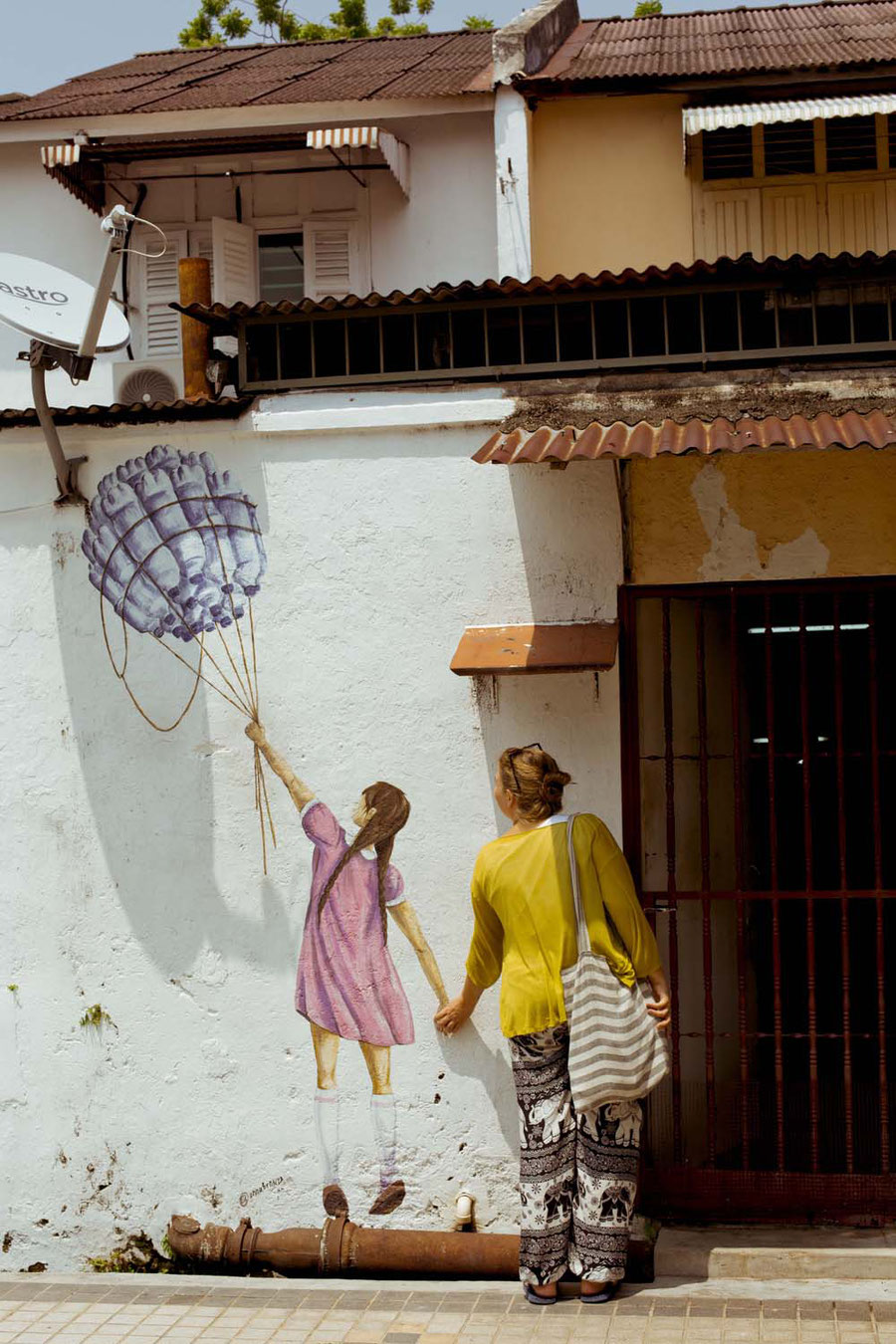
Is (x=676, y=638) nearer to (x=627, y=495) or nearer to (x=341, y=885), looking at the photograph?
(x=627, y=495)

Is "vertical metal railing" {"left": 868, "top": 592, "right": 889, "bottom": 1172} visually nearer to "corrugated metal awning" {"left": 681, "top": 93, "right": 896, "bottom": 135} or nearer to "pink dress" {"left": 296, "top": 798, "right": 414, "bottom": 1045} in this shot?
"pink dress" {"left": 296, "top": 798, "right": 414, "bottom": 1045}

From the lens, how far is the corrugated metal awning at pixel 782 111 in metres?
11.4

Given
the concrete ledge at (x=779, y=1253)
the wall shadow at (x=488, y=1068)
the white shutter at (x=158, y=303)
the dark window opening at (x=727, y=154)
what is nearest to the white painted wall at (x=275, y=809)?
the wall shadow at (x=488, y=1068)

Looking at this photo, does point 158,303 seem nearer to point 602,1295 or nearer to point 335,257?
point 335,257

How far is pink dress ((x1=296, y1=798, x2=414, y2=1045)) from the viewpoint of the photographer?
5.65 m

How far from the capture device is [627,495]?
568cm

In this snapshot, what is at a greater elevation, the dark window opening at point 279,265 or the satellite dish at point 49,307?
the dark window opening at point 279,265

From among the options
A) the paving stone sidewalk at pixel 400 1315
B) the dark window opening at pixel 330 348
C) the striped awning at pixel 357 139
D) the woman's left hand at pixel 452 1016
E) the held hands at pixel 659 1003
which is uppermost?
the striped awning at pixel 357 139

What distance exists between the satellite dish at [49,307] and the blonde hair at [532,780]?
7.76 feet

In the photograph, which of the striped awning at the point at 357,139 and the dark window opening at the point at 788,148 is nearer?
the dark window opening at the point at 788,148

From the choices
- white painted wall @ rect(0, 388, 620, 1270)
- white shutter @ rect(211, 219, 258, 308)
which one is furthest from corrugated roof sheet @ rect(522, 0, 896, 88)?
white painted wall @ rect(0, 388, 620, 1270)

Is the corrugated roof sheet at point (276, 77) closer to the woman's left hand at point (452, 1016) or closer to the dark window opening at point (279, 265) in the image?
the dark window opening at point (279, 265)

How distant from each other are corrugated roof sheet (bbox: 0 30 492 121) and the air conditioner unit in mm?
2217

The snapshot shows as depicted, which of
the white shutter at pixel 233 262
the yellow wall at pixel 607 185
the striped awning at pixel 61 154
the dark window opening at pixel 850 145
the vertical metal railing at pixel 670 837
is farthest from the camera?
the white shutter at pixel 233 262
